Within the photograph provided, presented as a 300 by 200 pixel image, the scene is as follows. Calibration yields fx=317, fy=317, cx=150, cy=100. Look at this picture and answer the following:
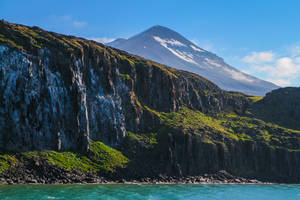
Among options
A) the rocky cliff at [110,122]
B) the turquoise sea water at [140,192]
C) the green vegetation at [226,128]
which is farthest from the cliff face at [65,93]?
the turquoise sea water at [140,192]

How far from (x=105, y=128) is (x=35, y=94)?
1235 inches

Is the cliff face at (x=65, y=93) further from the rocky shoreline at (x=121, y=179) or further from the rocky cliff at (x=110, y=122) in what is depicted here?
the rocky shoreline at (x=121, y=179)

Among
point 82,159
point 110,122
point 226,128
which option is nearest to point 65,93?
point 110,122

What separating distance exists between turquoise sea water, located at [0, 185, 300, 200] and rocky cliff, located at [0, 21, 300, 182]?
566 inches

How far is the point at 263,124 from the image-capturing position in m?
176

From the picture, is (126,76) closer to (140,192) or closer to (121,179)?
(121,179)

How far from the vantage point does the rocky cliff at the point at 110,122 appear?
A: 10469 cm

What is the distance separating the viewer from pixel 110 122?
12825 cm

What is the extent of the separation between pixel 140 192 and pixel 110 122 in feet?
143

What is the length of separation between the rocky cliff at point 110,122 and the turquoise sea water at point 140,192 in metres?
14.4

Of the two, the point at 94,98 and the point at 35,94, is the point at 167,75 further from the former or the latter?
the point at 35,94

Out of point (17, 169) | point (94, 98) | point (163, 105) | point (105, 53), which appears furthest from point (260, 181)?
point (17, 169)

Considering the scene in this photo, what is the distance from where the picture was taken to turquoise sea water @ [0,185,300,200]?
76.3 m

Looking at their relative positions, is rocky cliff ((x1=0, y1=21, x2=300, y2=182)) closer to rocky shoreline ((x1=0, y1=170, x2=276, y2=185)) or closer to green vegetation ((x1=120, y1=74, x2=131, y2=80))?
green vegetation ((x1=120, y1=74, x2=131, y2=80))
